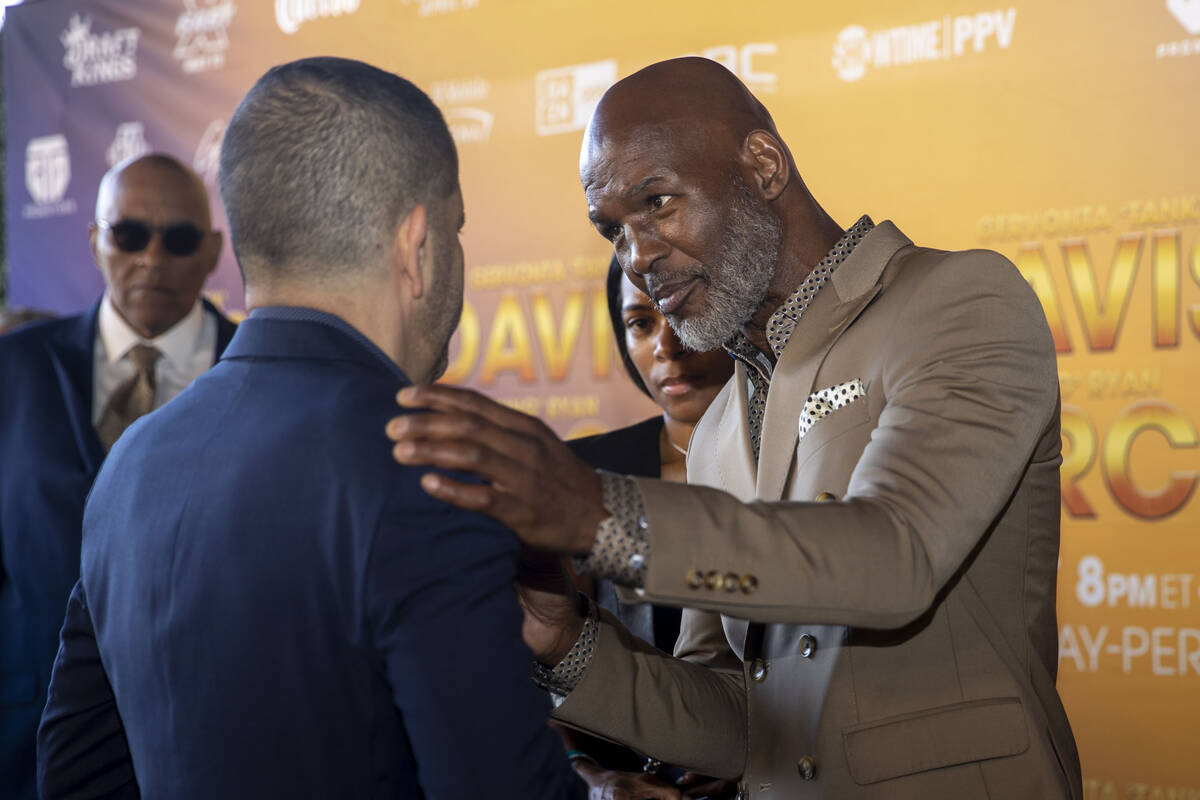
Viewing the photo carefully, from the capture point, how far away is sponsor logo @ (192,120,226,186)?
251 inches

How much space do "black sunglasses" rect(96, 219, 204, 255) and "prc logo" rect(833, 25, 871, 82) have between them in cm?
260

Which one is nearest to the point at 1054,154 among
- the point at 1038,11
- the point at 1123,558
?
the point at 1038,11

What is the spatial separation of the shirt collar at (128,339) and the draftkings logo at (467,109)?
1.81 m

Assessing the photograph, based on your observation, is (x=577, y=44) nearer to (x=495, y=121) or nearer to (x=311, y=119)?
(x=495, y=121)

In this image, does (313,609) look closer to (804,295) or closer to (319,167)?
(319,167)

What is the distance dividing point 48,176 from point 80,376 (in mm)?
3474

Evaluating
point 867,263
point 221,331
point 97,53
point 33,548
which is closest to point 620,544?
point 867,263

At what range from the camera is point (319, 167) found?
1.44 metres

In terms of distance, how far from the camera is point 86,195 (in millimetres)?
6746

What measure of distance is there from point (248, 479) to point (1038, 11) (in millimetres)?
3856

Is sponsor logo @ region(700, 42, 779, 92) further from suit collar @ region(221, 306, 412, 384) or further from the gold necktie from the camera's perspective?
suit collar @ region(221, 306, 412, 384)

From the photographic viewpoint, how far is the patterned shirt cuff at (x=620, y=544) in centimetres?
155

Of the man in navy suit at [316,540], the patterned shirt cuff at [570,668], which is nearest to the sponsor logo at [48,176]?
the patterned shirt cuff at [570,668]

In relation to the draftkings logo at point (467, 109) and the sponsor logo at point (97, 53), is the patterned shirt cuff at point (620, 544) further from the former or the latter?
the sponsor logo at point (97, 53)
